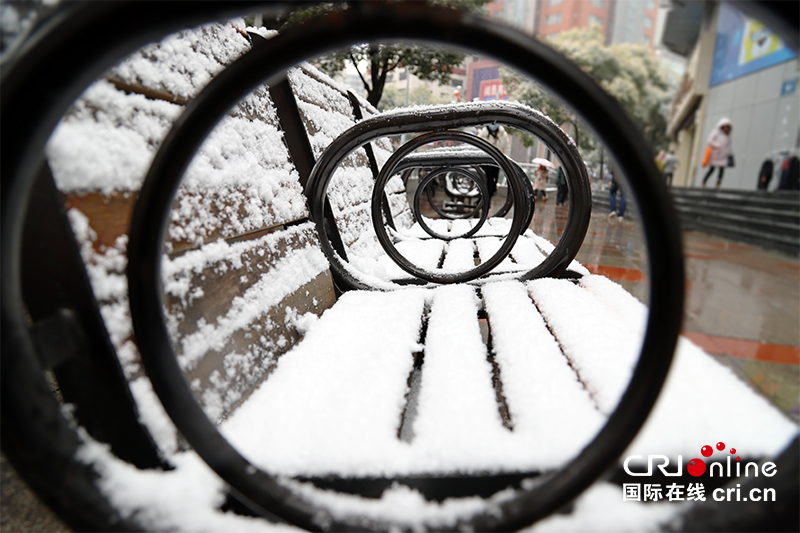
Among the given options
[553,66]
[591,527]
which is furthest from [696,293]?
[553,66]

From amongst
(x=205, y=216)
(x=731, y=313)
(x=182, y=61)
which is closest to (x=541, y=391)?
(x=205, y=216)

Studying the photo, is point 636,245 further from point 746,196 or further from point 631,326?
point 746,196

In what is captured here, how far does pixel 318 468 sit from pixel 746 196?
8.95 metres

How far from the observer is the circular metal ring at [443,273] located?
3.97 feet

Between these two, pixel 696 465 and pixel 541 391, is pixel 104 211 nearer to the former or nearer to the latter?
pixel 541 391

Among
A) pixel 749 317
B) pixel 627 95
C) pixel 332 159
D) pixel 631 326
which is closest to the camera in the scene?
pixel 631 326

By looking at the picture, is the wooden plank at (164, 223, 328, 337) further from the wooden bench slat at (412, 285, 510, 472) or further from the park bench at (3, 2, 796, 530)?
the wooden bench slat at (412, 285, 510, 472)

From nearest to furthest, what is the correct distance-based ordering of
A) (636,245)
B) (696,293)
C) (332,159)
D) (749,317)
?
(332,159) < (749,317) < (696,293) < (636,245)

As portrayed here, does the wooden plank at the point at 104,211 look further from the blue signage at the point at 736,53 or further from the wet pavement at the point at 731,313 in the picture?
the blue signage at the point at 736,53

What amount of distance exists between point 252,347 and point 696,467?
63 cm

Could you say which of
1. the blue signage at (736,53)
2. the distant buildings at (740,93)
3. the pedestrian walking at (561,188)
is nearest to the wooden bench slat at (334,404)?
the pedestrian walking at (561,188)

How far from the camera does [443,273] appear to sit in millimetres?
1241

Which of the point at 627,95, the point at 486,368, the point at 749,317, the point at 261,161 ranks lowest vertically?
the point at 749,317

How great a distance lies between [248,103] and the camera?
87 cm
